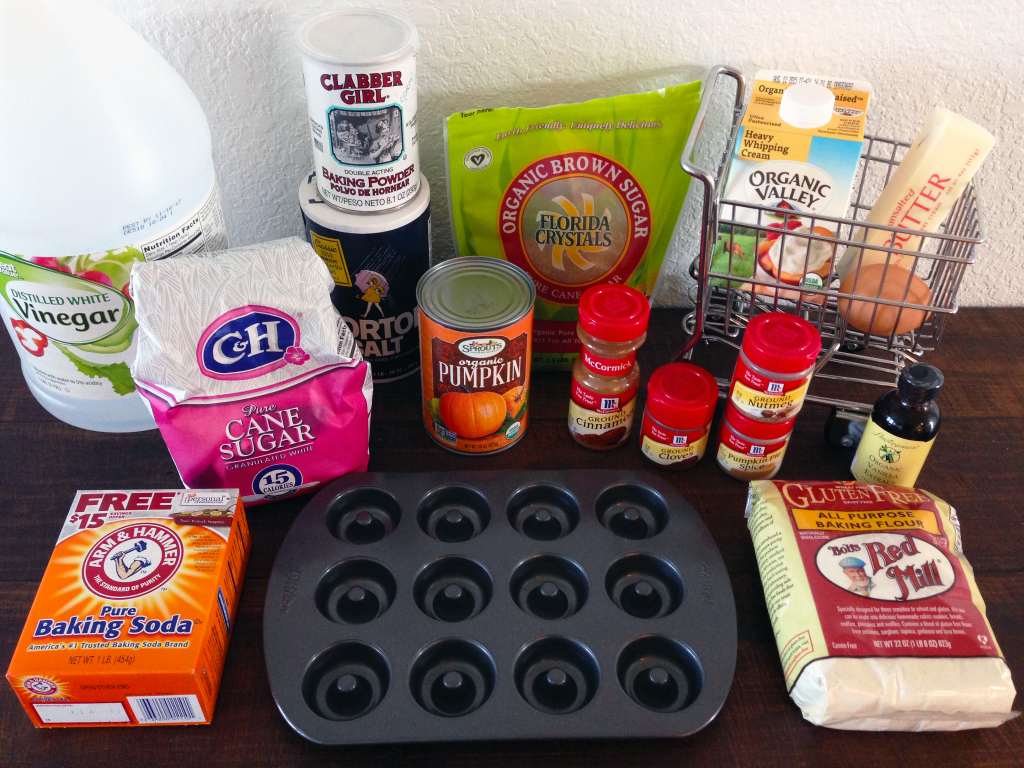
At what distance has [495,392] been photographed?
2.58 feet

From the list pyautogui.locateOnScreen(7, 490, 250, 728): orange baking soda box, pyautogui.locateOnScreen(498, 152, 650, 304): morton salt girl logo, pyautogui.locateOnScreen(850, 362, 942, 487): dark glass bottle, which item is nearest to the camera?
pyautogui.locateOnScreen(7, 490, 250, 728): orange baking soda box

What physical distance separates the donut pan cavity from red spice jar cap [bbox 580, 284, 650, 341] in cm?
13

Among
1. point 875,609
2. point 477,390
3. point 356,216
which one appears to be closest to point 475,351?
point 477,390

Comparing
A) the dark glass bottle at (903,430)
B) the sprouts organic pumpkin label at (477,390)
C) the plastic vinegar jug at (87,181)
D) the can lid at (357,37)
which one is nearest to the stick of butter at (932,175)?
the dark glass bottle at (903,430)

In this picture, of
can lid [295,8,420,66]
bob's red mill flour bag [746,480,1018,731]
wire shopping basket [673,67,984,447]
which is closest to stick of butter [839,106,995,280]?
wire shopping basket [673,67,984,447]

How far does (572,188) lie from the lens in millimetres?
843

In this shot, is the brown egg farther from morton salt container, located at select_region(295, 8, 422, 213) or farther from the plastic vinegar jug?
the plastic vinegar jug

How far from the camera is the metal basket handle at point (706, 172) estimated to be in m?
0.75

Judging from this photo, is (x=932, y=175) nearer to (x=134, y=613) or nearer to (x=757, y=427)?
(x=757, y=427)

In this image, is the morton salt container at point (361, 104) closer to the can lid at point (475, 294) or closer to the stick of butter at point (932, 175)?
the can lid at point (475, 294)

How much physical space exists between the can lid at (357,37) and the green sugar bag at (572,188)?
106mm

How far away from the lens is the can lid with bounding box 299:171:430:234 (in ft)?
2.51

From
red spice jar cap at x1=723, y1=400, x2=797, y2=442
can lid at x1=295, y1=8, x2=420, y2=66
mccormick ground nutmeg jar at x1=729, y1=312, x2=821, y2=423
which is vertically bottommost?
red spice jar cap at x1=723, y1=400, x2=797, y2=442

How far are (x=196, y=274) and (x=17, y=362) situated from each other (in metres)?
0.37
